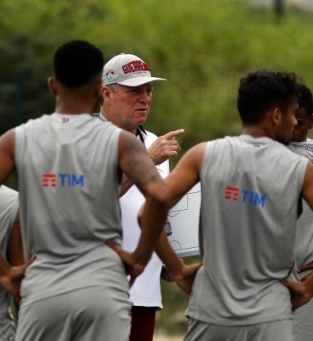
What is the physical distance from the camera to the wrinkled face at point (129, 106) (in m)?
6.55

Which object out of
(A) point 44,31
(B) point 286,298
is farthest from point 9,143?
(A) point 44,31

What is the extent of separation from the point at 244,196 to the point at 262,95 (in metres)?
0.52

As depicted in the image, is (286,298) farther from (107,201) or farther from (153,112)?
(153,112)

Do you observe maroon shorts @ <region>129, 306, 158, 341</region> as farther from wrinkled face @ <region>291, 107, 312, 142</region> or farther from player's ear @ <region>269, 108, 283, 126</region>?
player's ear @ <region>269, 108, 283, 126</region>

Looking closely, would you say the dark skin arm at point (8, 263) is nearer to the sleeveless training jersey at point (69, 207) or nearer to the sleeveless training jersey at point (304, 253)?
→ the sleeveless training jersey at point (69, 207)

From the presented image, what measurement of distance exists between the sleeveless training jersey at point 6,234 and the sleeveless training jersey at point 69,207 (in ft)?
1.58

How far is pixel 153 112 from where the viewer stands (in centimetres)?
1337

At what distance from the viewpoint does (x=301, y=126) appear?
20.7 ft

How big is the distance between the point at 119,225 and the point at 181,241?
160cm

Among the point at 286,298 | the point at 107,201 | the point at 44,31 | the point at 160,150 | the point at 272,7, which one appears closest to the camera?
the point at 107,201

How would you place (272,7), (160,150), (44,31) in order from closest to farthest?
(160,150), (44,31), (272,7)

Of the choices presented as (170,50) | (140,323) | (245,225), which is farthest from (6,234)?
(170,50)

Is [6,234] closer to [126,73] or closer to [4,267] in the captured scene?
[4,267]

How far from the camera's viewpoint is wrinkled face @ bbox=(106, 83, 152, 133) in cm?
655
